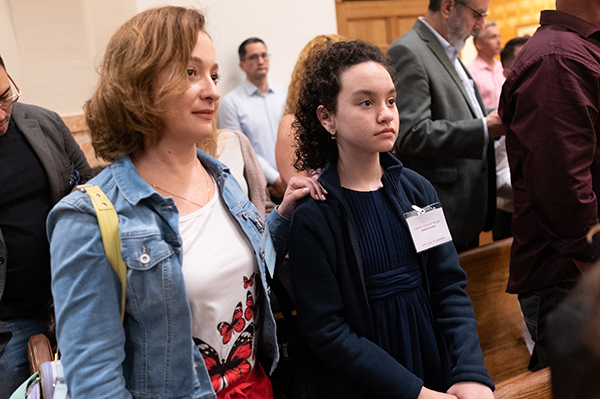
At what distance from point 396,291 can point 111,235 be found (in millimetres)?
754

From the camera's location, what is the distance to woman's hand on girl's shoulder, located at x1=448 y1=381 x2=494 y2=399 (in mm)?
1211

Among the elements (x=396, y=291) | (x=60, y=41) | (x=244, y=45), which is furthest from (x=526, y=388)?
(x=60, y=41)

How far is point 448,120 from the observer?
88.4 inches

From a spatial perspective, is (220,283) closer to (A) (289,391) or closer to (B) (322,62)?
(A) (289,391)

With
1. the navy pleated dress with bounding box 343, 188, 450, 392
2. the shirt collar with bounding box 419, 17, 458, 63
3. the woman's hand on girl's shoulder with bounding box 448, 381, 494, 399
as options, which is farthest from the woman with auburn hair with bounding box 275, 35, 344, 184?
the woman's hand on girl's shoulder with bounding box 448, 381, 494, 399

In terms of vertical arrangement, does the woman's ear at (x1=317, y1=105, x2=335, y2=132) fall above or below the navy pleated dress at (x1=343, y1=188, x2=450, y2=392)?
above

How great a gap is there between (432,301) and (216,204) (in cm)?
69

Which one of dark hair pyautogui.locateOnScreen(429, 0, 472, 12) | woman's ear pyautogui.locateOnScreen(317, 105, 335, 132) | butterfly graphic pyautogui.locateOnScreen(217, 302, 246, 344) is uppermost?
dark hair pyautogui.locateOnScreen(429, 0, 472, 12)

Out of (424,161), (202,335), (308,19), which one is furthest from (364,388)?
(308,19)

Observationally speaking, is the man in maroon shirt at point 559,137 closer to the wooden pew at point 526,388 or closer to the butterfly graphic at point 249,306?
the wooden pew at point 526,388

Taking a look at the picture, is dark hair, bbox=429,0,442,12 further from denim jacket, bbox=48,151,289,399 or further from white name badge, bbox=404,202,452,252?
denim jacket, bbox=48,151,289,399

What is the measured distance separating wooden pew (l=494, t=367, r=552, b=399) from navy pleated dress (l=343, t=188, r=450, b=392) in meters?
0.21

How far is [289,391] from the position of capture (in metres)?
1.53

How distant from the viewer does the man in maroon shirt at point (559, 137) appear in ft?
4.85
